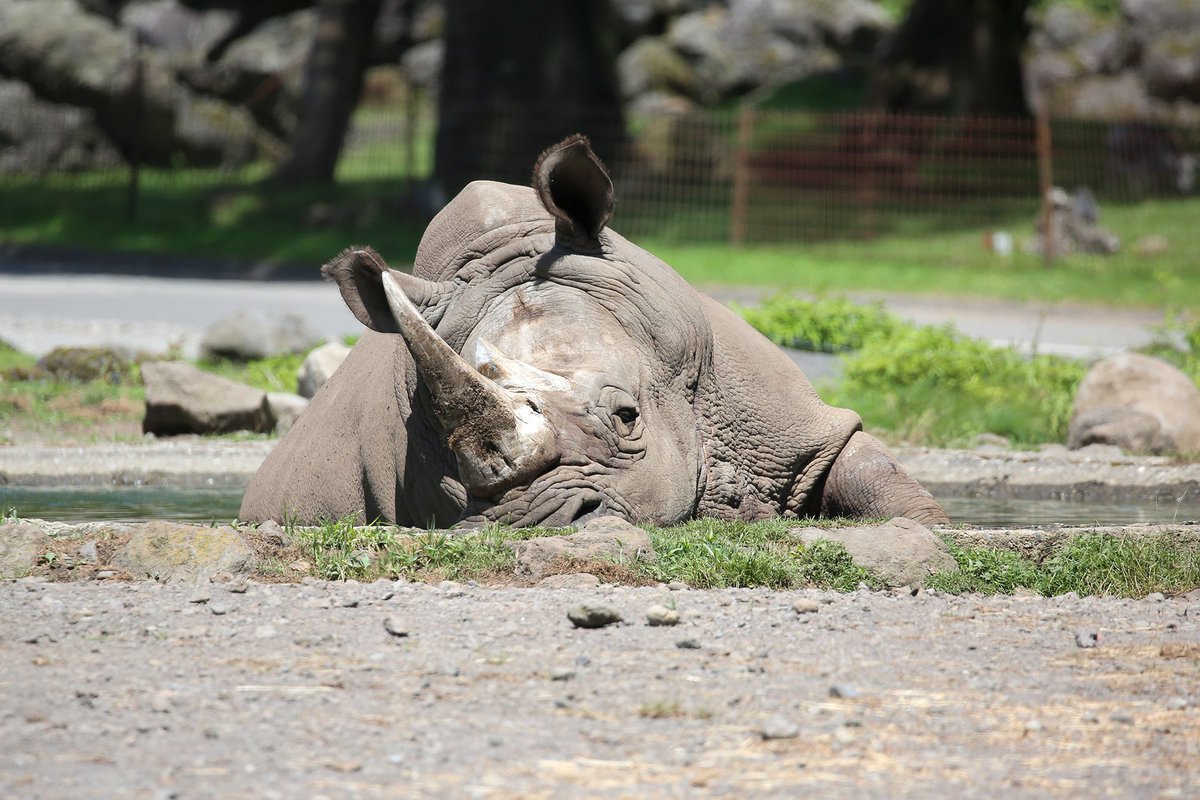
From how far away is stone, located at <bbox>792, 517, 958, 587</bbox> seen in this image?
17.1ft

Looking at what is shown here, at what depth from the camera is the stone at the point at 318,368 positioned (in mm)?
10133

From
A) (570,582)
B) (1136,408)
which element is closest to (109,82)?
(1136,408)

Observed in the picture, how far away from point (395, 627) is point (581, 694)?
0.73m

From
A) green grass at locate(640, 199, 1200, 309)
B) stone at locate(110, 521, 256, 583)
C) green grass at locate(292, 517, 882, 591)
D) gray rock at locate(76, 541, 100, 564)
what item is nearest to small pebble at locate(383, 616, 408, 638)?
green grass at locate(292, 517, 882, 591)

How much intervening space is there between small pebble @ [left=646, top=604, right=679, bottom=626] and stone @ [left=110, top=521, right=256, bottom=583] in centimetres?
141

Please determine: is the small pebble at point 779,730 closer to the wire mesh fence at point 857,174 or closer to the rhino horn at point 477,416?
the rhino horn at point 477,416

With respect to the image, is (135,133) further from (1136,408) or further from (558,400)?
(558,400)

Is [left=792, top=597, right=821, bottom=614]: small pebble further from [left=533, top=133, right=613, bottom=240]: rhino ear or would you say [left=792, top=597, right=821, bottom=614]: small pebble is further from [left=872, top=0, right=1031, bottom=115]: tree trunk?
[left=872, top=0, right=1031, bottom=115]: tree trunk

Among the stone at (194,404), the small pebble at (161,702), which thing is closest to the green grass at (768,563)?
the small pebble at (161,702)

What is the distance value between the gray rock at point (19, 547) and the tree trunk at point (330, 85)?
64.8ft

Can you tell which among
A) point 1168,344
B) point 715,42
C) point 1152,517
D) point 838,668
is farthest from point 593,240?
point 715,42

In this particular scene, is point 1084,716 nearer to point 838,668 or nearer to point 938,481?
point 838,668

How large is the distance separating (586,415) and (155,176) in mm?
22835

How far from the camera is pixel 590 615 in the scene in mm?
4520
